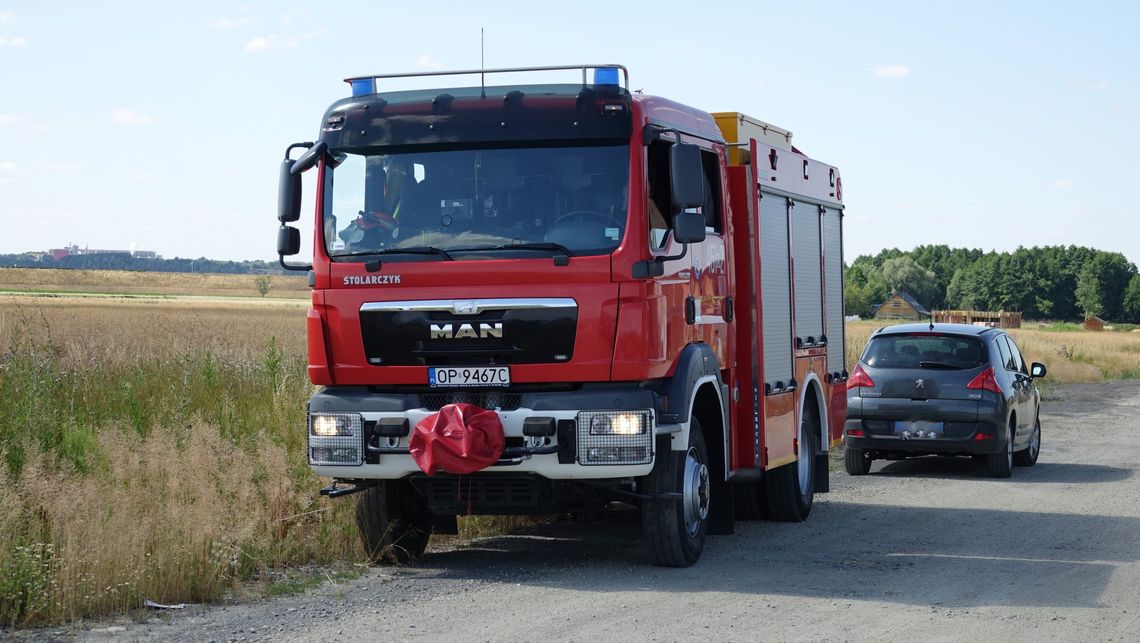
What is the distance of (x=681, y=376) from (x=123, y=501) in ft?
11.8

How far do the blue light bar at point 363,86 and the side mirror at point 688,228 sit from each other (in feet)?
7.44

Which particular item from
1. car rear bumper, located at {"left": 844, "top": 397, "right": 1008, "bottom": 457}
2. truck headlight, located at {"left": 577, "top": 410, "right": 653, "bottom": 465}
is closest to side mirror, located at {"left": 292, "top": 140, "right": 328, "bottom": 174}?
truck headlight, located at {"left": 577, "top": 410, "right": 653, "bottom": 465}

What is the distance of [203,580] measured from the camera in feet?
26.7

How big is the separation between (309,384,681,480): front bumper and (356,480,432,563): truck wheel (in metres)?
0.56

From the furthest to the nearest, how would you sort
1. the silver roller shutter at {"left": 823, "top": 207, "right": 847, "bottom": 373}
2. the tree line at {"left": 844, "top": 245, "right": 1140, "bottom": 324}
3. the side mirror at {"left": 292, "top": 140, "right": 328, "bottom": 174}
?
the tree line at {"left": 844, "top": 245, "right": 1140, "bottom": 324} < the silver roller shutter at {"left": 823, "top": 207, "right": 847, "bottom": 373} < the side mirror at {"left": 292, "top": 140, "right": 328, "bottom": 174}

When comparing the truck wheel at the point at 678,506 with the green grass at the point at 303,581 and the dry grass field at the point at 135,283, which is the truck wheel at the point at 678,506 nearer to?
the green grass at the point at 303,581

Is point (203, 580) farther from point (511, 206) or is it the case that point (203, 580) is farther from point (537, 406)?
point (511, 206)

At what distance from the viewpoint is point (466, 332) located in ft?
27.9

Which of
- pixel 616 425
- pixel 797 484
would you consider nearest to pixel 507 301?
pixel 616 425

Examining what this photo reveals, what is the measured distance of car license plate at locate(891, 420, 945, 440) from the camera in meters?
15.5

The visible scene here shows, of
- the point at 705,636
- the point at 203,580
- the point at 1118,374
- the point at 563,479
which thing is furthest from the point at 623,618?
the point at 1118,374

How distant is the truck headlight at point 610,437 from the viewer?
8.34 m

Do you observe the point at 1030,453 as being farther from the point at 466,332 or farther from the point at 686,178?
the point at 466,332

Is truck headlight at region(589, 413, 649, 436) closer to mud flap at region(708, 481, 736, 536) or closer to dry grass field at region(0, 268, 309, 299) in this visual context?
mud flap at region(708, 481, 736, 536)
